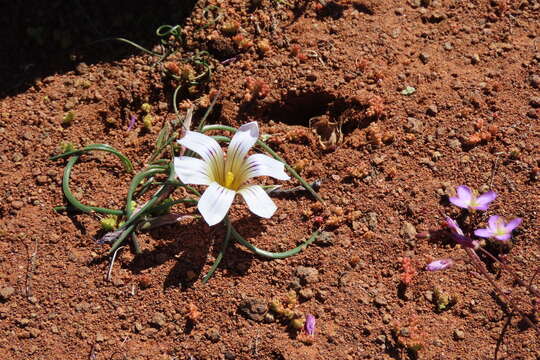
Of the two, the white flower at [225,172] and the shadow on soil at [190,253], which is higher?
the white flower at [225,172]

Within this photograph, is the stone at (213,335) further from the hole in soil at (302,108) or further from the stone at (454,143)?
the stone at (454,143)

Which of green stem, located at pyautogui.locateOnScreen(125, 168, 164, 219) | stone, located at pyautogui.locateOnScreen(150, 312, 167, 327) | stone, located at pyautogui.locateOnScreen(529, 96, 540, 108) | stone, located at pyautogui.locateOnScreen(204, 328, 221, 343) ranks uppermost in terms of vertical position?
stone, located at pyautogui.locateOnScreen(529, 96, 540, 108)

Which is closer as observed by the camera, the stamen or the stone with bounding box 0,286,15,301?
the stone with bounding box 0,286,15,301

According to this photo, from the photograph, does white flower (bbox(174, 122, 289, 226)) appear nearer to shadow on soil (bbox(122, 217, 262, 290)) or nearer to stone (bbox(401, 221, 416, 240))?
shadow on soil (bbox(122, 217, 262, 290))

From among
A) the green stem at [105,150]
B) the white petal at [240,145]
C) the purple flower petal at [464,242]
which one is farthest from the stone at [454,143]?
the green stem at [105,150]


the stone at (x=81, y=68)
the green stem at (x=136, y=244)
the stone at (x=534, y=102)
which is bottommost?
the green stem at (x=136, y=244)

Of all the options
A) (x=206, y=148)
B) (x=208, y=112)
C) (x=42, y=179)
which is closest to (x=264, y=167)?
(x=206, y=148)

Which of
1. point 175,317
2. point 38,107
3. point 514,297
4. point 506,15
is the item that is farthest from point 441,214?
point 38,107

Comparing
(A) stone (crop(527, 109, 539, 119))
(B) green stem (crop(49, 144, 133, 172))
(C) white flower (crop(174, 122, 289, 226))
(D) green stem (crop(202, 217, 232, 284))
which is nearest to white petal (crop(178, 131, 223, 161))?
(C) white flower (crop(174, 122, 289, 226))
